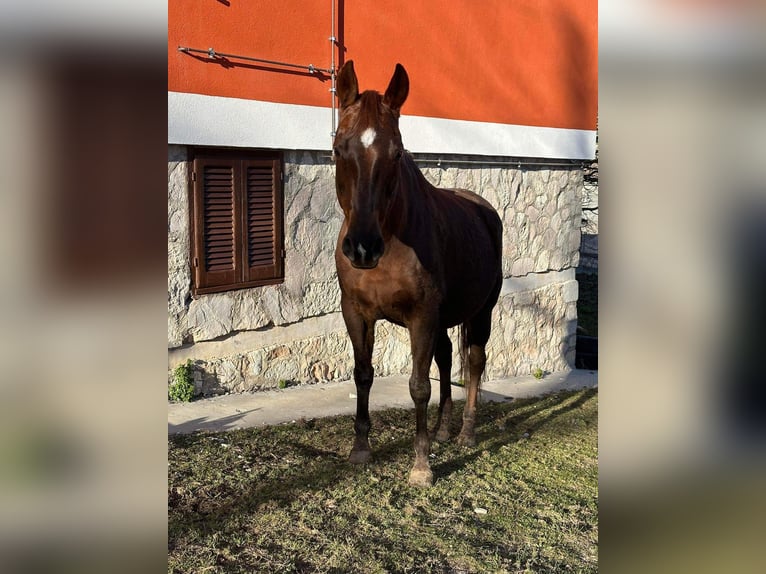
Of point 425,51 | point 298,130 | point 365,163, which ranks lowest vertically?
point 365,163

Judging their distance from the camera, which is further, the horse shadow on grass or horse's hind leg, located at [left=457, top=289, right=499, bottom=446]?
horse's hind leg, located at [left=457, top=289, right=499, bottom=446]

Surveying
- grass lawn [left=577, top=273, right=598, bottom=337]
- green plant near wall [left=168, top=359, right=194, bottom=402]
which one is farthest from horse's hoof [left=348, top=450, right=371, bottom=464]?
grass lawn [left=577, top=273, right=598, bottom=337]

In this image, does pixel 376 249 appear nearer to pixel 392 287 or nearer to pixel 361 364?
pixel 392 287

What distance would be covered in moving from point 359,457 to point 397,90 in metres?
2.10

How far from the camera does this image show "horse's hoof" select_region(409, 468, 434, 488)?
3.76 metres

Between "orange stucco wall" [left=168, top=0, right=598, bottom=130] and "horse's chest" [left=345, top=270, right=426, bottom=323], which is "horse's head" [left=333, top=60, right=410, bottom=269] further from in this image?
"orange stucco wall" [left=168, top=0, right=598, bottom=130]

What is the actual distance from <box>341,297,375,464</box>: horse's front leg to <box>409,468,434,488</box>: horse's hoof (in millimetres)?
382

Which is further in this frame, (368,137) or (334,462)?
(334,462)

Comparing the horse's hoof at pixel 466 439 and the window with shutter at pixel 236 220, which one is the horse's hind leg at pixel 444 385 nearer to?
the horse's hoof at pixel 466 439

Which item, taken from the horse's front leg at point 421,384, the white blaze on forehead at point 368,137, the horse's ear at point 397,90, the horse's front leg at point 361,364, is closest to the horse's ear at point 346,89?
the horse's ear at point 397,90

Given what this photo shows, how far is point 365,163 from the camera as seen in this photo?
10.2ft

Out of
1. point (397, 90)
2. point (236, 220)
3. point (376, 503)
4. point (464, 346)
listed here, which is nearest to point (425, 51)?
point (236, 220)

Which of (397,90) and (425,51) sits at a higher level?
(425,51)

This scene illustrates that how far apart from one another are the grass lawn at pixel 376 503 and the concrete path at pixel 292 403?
29 cm
